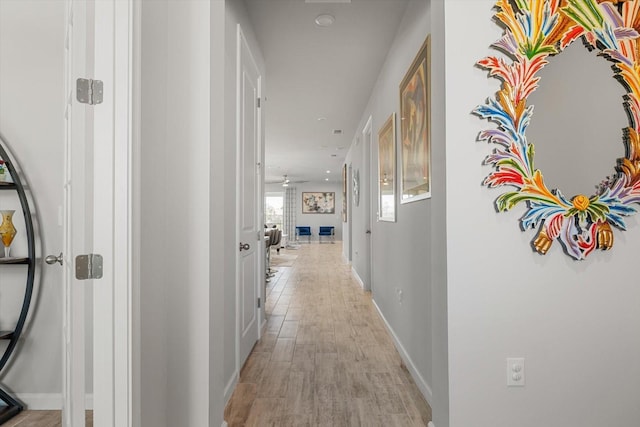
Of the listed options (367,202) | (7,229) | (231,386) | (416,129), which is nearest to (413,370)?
(231,386)

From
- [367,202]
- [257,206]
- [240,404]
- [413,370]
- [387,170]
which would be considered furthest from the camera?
[367,202]

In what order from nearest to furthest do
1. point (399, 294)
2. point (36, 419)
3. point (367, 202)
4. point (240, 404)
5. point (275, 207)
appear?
1. point (36, 419)
2. point (240, 404)
3. point (399, 294)
4. point (367, 202)
5. point (275, 207)

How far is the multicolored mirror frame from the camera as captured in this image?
1454 millimetres

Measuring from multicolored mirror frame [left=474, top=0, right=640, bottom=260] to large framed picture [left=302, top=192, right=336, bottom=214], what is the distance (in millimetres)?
13326

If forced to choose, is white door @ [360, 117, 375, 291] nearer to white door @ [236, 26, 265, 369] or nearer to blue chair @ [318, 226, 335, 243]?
white door @ [236, 26, 265, 369]

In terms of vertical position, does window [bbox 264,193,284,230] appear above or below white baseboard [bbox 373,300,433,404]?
above

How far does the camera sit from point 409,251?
2494mm

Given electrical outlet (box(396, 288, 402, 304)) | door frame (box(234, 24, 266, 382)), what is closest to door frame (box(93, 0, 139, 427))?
door frame (box(234, 24, 266, 382))

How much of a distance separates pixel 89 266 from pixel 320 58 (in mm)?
2926

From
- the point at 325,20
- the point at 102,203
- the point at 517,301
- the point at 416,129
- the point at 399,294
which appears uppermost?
the point at 325,20

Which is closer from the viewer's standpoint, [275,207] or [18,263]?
[18,263]

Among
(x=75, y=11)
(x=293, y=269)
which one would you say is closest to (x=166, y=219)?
(x=75, y=11)

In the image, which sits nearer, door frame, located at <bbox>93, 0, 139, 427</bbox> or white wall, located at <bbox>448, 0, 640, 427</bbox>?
door frame, located at <bbox>93, 0, 139, 427</bbox>

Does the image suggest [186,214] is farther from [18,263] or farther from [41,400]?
[41,400]
